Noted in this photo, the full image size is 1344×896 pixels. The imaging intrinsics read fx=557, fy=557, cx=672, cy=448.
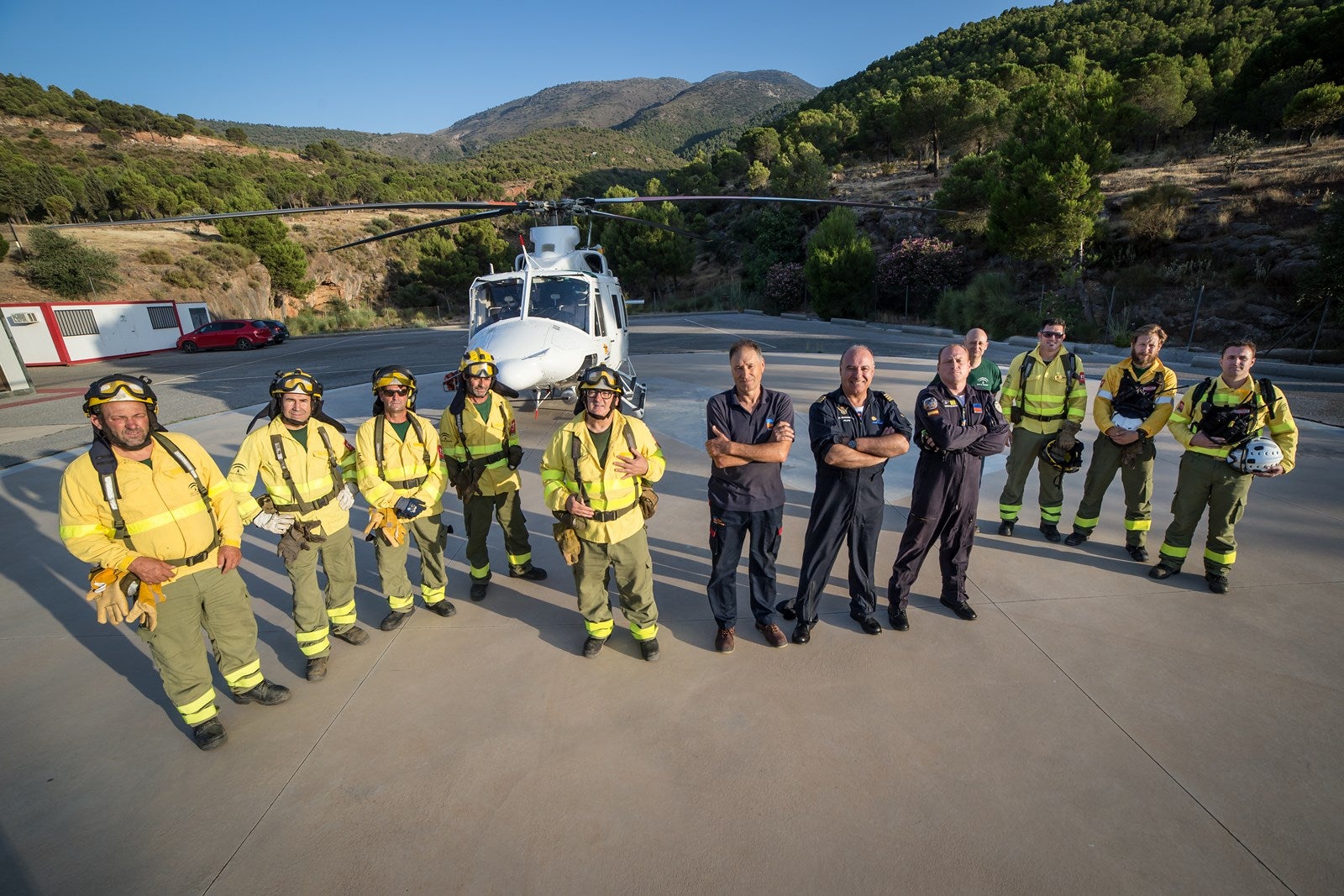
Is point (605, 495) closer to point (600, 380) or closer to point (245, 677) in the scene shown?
point (600, 380)

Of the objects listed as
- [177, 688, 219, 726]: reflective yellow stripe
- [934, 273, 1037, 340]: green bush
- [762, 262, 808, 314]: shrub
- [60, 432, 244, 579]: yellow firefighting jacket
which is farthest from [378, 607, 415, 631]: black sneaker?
[762, 262, 808, 314]: shrub

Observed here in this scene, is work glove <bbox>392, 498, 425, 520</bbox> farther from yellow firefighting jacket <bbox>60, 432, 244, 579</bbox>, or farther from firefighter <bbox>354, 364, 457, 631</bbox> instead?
yellow firefighting jacket <bbox>60, 432, 244, 579</bbox>

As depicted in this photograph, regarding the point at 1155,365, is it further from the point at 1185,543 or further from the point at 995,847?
the point at 995,847

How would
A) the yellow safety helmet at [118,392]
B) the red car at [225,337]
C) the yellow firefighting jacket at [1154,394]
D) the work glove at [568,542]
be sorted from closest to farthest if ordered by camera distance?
the yellow safety helmet at [118,392], the work glove at [568,542], the yellow firefighting jacket at [1154,394], the red car at [225,337]

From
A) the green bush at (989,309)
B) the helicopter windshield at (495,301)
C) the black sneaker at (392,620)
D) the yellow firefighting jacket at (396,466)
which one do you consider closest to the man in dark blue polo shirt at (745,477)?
the yellow firefighting jacket at (396,466)

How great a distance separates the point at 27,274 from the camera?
1075 inches

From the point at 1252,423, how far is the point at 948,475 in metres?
2.23

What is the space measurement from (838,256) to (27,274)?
1555 inches

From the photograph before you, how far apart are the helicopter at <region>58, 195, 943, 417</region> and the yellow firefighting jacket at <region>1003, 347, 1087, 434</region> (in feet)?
10.9

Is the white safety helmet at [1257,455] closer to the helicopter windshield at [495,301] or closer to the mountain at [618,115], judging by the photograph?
the helicopter windshield at [495,301]

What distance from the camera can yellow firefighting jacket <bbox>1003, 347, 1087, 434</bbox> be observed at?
460cm

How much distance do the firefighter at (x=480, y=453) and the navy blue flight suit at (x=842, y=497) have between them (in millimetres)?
2137

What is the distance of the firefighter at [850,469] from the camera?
3230 millimetres

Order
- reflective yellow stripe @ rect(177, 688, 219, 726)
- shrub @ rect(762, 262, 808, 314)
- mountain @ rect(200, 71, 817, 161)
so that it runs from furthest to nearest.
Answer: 1. mountain @ rect(200, 71, 817, 161)
2. shrub @ rect(762, 262, 808, 314)
3. reflective yellow stripe @ rect(177, 688, 219, 726)
